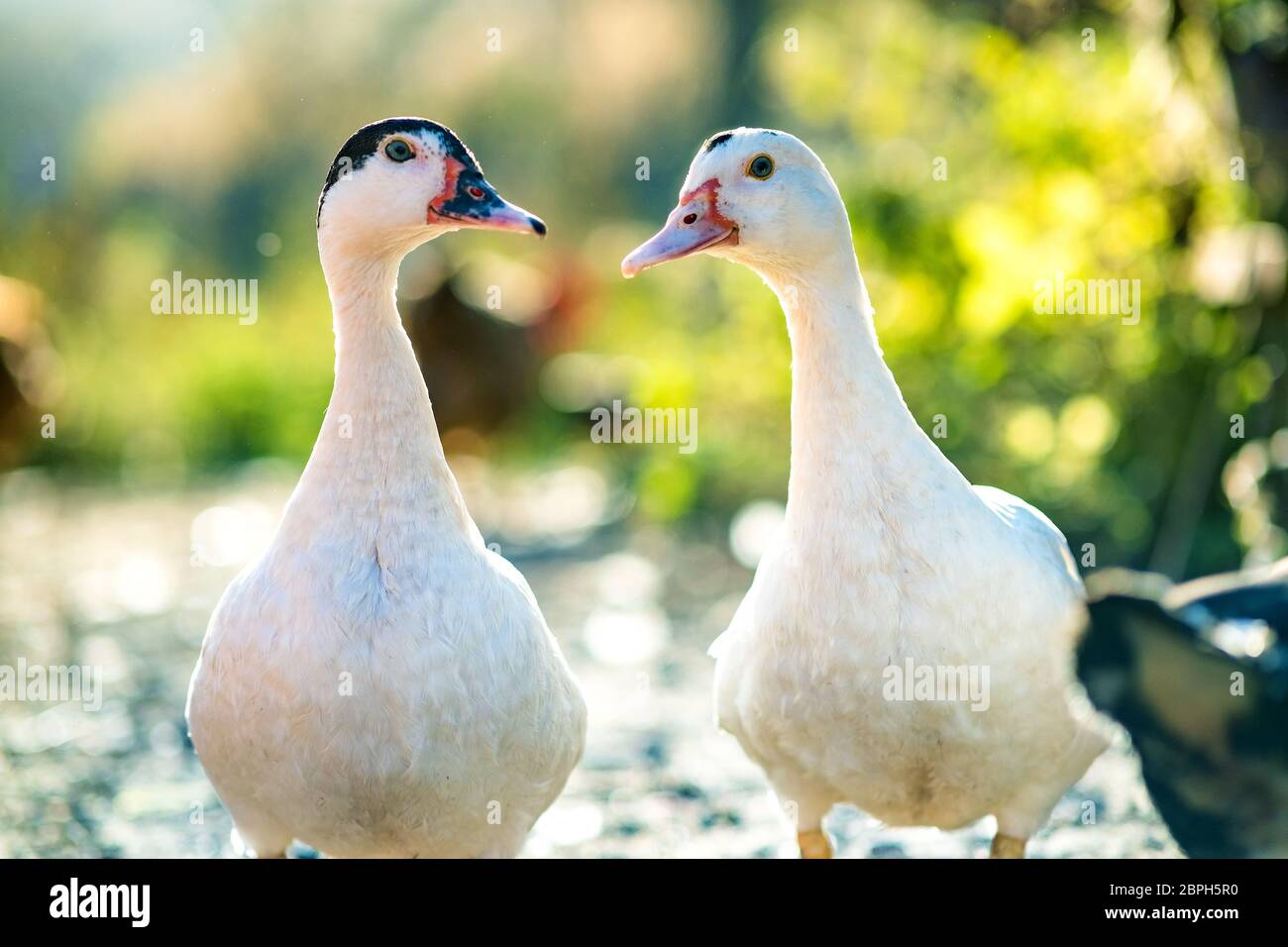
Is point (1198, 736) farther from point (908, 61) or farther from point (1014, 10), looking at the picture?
point (908, 61)

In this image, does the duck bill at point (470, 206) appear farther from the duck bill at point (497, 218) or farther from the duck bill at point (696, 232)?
the duck bill at point (696, 232)

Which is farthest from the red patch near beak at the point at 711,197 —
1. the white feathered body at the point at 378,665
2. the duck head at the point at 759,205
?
the white feathered body at the point at 378,665

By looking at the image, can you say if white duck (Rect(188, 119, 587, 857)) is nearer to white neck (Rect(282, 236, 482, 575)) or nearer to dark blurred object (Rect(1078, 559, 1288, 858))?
white neck (Rect(282, 236, 482, 575))

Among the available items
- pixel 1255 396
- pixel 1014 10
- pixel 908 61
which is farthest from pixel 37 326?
pixel 1255 396

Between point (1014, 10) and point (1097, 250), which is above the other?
point (1014, 10)

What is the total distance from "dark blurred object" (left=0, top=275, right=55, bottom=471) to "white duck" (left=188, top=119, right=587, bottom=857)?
4937mm

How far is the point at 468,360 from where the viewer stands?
8.18 metres

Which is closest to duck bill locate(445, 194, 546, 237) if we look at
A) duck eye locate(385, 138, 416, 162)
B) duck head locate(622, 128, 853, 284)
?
duck eye locate(385, 138, 416, 162)

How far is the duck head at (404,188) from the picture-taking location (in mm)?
3006

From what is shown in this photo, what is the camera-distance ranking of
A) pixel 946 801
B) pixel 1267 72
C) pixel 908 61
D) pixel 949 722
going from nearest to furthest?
pixel 949 722 < pixel 946 801 < pixel 1267 72 < pixel 908 61

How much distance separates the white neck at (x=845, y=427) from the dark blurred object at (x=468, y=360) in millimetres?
5051

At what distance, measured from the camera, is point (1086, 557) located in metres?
6.12

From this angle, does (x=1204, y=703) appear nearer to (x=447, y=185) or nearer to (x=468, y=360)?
(x=447, y=185)
